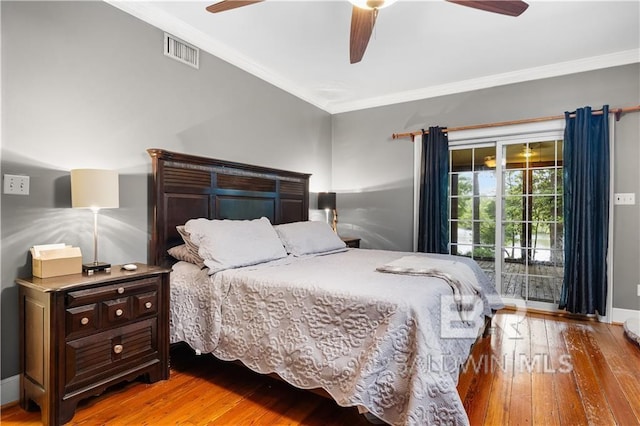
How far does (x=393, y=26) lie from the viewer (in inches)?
112

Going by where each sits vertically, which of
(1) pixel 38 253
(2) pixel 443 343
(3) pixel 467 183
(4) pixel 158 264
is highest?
(3) pixel 467 183

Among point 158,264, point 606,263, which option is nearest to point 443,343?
point 158,264

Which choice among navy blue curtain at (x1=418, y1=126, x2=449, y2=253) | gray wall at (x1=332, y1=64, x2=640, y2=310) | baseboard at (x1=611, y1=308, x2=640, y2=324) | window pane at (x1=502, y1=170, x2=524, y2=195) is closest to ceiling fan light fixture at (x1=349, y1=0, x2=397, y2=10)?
navy blue curtain at (x1=418, y1=126, x2=449, y2=253)

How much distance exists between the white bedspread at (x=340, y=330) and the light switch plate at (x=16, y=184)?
3.30 ft

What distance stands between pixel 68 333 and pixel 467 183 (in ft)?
13.2

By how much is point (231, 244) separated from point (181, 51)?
1739 mm

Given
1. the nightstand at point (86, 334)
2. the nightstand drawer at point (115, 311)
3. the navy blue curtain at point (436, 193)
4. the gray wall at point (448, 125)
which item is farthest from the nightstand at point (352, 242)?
the nightstand drawer at point (115, 311)

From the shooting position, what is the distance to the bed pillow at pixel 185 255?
7.97ft

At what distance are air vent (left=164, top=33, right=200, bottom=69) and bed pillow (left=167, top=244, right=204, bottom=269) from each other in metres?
1.58

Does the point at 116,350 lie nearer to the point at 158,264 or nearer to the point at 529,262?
the point at 158,264

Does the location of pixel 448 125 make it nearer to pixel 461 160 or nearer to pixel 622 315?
→ pixel 461 160

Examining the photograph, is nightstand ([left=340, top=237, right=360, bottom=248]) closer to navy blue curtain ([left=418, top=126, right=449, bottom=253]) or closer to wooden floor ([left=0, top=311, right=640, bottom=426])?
navy blue curtain ([left=418, top=126, right=449, bottom=253])

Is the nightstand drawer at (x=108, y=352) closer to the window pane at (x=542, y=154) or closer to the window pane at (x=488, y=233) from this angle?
the window pane at (x=488, y=233)

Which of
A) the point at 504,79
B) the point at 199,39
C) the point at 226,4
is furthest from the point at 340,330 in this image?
the point at 504,79
